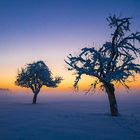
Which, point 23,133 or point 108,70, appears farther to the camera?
point 108,70

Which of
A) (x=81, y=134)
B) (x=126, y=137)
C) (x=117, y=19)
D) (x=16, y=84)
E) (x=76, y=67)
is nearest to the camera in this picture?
(x=126, y=137)

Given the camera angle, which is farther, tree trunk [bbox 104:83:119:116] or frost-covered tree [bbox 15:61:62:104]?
frost-covered tree [bbox 15:61:62:104]

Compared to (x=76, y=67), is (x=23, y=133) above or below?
below

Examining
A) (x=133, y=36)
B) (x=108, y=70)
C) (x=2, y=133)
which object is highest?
(x=133, y=36)

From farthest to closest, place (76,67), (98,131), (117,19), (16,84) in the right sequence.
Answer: (16,84)
(76,67)
(117,19)
(98,131)

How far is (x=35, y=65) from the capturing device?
5525 cm

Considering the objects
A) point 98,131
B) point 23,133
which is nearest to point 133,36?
point 98,131

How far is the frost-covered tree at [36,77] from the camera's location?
5562 centimetres

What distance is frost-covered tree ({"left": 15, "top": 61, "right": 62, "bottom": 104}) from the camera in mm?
55625

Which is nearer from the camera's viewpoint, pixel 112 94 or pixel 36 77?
pixel 112 94

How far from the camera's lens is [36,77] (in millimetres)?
56000

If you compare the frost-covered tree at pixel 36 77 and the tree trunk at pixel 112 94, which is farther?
the frost-covered tree at pixel 36 77

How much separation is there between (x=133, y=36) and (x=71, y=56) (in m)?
6.21

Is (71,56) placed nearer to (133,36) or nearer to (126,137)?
(133,36)
